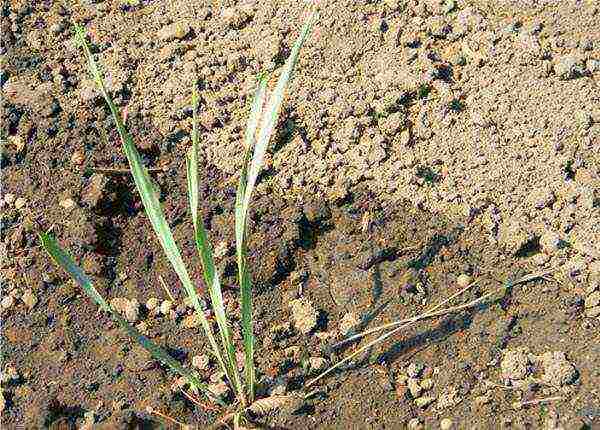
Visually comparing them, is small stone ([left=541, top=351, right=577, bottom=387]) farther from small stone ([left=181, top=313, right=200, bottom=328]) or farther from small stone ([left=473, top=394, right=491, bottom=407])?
small stone ([left=181, top=313, right=200, bottom=328])

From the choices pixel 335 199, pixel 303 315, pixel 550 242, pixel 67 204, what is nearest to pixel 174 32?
pixel 67 204

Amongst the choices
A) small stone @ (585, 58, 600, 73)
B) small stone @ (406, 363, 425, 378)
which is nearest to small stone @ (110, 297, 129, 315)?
small stone @ (406, 363, 425, 378)

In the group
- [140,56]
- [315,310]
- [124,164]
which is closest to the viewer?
[315,310]

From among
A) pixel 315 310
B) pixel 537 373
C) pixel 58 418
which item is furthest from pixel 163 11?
pixel 537 373

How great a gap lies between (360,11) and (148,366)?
114 centimetres

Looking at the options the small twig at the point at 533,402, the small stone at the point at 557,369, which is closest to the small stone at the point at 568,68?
the small stone at the point at 557,369

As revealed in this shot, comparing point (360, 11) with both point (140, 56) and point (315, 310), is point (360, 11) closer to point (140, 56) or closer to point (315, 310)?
point (140, 56)

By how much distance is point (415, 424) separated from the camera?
1.95m

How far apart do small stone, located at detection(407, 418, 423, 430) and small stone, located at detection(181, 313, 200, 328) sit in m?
0.51

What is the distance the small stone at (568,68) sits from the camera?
2404mm

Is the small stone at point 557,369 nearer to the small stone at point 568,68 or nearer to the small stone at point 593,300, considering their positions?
the small stone at point 593,300

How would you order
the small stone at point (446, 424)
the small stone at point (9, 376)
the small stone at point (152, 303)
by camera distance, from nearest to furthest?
1. the small stone at point (446, 424)
2. the small stone at point (9, 376)
3. the small stone at point (152, 303)

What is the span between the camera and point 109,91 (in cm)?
249

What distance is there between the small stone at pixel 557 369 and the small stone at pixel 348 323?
402mm
